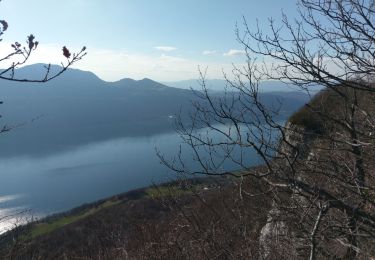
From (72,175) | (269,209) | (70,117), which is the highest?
(269,209)

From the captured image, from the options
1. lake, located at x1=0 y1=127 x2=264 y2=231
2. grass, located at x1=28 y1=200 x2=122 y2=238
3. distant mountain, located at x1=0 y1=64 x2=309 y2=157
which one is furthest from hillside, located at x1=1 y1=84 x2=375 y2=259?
distant mountain, located at x1=0 y1=64 x2=309 y2=157

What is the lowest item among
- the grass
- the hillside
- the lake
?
the lake

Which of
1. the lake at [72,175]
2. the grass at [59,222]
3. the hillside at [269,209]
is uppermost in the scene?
the hillside at [269,209]

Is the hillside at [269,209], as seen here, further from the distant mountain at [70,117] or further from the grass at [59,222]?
the distant mountain at [70,117]

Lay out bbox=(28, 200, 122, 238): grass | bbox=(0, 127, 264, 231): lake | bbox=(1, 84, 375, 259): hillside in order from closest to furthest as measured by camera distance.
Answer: bbox=(1, 84, 375, 259): hillside
bbox=(28, 200, 122, 238): grass
bbox=(0, 127, 264, 231): lake

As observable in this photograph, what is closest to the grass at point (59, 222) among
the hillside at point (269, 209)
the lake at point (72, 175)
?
the lake at point (72, 175)

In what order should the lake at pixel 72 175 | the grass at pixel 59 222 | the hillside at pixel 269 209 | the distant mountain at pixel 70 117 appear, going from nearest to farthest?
1. the hillside at pixel 269 209
2. the grass at pixel 59 222
3. the lake at pixel 72 175
4. the distant mountain at pixel 70 117

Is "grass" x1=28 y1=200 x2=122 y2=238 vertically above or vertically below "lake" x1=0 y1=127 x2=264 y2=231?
above

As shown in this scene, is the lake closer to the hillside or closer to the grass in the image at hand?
the grass

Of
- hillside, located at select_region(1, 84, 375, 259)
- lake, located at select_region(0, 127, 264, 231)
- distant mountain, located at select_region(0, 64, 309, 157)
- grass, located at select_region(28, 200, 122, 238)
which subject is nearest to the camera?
hillside, located at select_region(1, 84, 375, 259)

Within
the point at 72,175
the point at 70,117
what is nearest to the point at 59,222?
the point at 72,175

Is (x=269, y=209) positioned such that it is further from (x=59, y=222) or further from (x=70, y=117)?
(x=70, y=117)

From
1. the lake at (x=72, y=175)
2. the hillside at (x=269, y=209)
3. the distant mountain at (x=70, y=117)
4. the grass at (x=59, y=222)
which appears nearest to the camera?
the hillside at (x=269, y=209)
